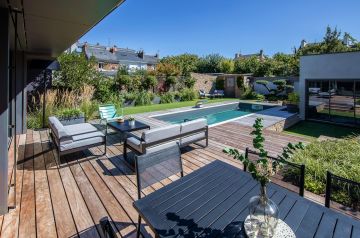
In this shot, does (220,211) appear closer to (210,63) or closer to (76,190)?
(76,190)

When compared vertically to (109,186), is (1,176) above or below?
above

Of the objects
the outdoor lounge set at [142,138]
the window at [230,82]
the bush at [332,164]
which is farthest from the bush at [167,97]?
the bush at [332,164]

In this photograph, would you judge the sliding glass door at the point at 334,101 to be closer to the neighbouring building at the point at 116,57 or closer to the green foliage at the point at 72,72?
the green foliage at the point at 72,72

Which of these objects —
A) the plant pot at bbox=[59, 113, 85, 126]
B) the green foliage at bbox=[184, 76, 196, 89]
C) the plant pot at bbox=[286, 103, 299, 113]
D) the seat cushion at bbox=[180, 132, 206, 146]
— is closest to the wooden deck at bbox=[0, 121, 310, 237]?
the seat cushion at bbox=[180, 132, 206, 146]

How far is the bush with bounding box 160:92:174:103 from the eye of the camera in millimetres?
14414

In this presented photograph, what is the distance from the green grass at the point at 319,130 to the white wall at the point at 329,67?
1.13m

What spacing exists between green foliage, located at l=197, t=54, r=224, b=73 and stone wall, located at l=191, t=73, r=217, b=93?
434 inches

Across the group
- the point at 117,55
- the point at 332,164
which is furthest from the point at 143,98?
the point at 117,55

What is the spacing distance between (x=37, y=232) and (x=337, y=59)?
12.1 metres

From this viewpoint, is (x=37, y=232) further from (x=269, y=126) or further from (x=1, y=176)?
(x=269, y=126)

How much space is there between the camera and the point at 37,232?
2.37 m

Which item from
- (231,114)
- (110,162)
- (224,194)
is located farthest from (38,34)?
(231,114)

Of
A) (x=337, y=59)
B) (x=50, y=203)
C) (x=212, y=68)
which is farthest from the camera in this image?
(x=212, y=68)

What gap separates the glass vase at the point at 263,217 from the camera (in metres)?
1.29
